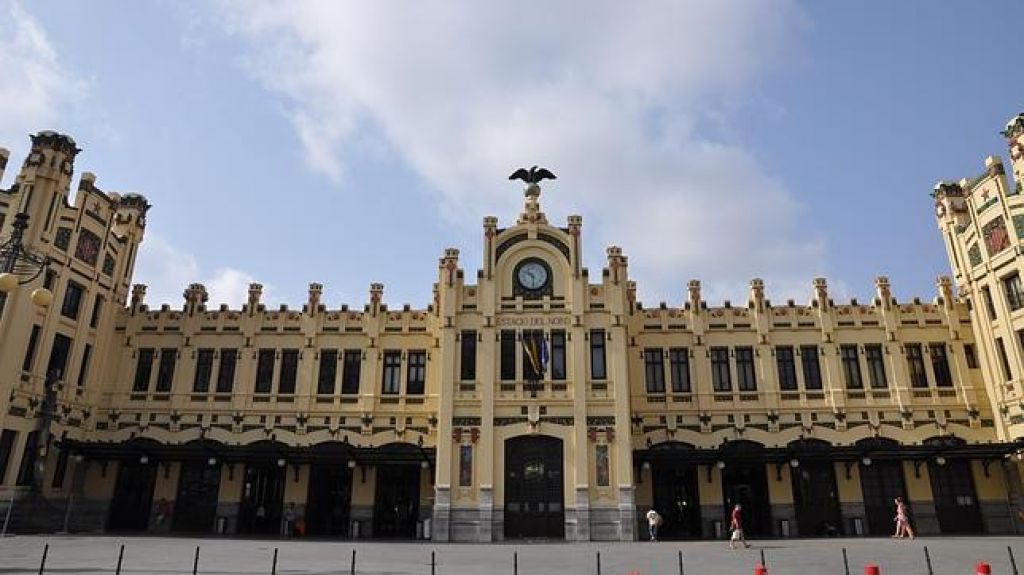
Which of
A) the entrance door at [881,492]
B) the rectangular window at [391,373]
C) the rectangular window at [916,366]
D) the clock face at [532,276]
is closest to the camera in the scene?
the entrance door at [881,492]

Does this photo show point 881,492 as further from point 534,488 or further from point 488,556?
point 488,556

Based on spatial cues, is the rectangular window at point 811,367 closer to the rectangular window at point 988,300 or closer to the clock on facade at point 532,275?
the rectangular window at point 988,300

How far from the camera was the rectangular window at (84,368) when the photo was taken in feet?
124

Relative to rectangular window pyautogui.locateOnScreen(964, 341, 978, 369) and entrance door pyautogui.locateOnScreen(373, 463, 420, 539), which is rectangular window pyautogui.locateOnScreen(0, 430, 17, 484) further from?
rectangular window pyautogui.locateOnScreen(964, 341, 978, 369)

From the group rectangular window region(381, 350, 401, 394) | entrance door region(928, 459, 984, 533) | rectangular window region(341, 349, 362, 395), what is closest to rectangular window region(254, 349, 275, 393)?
rectangular window region(341, 349, 362, 395)

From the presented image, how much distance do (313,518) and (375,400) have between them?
7144mm

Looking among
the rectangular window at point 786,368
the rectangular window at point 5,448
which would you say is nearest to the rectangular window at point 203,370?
the rectangular window at point 5,448

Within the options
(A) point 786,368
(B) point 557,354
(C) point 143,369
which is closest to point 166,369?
(C) point 143,369

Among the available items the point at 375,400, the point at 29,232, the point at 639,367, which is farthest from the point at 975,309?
the point at 29,232

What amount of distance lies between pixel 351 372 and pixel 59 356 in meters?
15.4

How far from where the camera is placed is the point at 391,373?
3944 cm

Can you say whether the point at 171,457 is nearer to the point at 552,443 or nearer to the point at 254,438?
the point at 254,438

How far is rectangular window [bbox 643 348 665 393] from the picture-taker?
126 feet

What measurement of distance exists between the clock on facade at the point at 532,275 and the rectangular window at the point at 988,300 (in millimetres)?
24127
